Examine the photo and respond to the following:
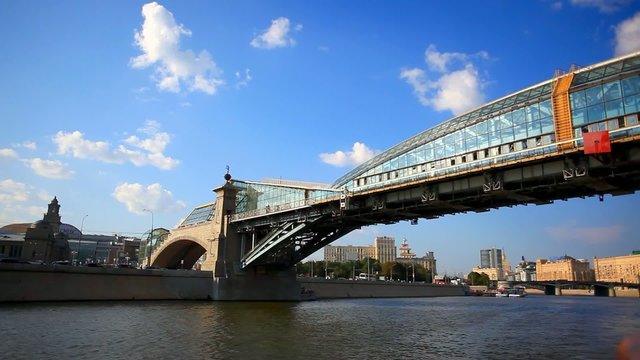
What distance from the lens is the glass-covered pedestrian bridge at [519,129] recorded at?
1341 inches

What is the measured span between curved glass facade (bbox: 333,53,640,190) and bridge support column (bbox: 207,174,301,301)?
24.1 m

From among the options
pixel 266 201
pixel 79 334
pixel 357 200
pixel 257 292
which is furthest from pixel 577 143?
pixel 257 292

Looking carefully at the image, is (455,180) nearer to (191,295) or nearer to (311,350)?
(311,350)

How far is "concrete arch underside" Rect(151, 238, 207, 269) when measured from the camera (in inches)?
3673

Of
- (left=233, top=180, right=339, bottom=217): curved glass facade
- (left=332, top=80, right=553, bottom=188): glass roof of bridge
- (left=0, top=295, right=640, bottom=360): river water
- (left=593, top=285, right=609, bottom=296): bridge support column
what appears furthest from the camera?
(left=593, top=285, right=609, bottom=296): bridge support column

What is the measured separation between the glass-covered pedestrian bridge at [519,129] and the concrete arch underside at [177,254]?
44.6 metres

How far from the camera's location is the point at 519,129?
1563 inches

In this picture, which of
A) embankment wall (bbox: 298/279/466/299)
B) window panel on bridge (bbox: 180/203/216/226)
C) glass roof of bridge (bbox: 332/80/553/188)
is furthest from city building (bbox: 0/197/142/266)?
glass roof of bridge (bbox: 332/80/553/188)

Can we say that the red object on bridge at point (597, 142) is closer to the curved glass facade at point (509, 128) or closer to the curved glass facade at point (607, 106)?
the curved glass facade at point (607, 106)

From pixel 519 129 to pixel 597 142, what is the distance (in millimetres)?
8464

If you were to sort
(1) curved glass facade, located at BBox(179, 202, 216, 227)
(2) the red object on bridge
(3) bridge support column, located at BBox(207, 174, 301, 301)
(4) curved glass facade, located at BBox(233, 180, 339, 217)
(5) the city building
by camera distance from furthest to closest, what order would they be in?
(5) the city building → (1) curved glass facade, located at BBox(179, 202, 216, 227) → (3) bridge support column, located at BBox(207, 174, 301, 301) → (4) curved glass facade, located at BBox(233, 180, 339, 217) → (2) the red object on bridge

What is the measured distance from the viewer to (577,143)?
3422 cm

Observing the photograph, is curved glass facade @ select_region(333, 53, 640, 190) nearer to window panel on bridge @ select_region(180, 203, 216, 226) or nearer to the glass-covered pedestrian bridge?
the glass-covered pedestrian bridge

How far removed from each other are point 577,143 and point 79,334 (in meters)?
34.7
